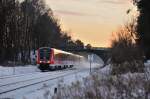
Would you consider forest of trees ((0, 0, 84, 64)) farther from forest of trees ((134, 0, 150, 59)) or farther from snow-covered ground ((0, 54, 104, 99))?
forest of trees ((134, 0, 150, 59))

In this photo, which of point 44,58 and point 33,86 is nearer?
point 33,86

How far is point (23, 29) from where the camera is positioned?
11125 centimetres

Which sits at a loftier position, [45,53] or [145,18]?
[145,18]

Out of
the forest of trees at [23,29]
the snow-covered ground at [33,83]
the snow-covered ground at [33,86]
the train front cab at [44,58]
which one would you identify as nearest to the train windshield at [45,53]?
the train front cab at [44,58]

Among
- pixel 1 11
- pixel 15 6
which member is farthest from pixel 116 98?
pixel 15 6

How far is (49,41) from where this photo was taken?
128625mm

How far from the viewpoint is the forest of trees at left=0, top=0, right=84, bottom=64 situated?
97.9 m

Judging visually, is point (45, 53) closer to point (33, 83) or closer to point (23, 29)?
point (33, 83)

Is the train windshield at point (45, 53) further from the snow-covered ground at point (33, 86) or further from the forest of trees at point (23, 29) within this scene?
the snow-covered ground at point (33, 86)

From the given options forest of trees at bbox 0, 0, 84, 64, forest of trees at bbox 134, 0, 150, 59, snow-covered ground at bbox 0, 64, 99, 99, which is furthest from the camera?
forest of trees at bbox 0, 0, 84, 64

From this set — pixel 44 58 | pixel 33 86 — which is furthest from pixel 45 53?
pixel 33 86

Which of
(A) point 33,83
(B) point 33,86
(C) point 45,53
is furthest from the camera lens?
(C) point 45,53

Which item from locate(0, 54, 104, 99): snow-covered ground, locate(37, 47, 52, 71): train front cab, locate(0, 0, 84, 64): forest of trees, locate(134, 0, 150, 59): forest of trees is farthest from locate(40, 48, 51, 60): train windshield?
locate(0, 0, 84, 64): forest of trees

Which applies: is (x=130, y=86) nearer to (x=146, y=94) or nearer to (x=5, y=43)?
(x=146, y=94)
